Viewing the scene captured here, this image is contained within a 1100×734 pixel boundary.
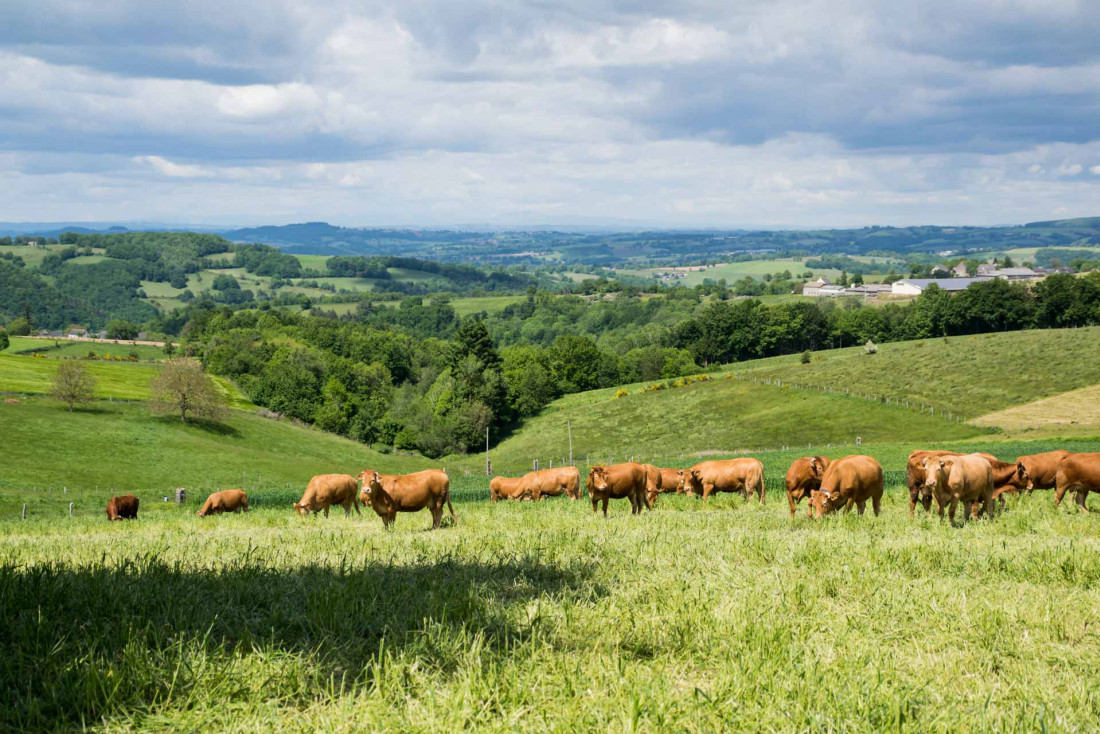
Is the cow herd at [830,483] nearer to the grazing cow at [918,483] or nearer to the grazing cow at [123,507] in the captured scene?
the grazing cow at [918,483]

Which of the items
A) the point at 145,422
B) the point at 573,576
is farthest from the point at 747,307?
the point at 573,576

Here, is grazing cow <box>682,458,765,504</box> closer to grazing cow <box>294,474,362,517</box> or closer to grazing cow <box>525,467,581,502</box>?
grazing cow <box>525,467,581,502</box>

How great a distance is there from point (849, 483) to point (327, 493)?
15705 mm

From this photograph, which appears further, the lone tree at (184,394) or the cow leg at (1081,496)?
the lone tree at (184,394)

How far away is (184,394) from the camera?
8119 centimetres

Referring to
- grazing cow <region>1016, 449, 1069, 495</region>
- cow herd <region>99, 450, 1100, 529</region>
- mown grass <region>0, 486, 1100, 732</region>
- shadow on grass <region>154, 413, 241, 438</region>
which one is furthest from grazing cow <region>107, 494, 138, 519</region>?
shadow on grass <region>154, 413, 241, 438</region>

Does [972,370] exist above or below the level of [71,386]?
below

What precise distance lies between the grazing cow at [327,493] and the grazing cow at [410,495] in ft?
23.6

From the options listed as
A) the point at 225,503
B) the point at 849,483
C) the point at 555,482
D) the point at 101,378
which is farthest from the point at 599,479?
the point at 101,378

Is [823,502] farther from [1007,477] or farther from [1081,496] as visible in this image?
[1081,496]

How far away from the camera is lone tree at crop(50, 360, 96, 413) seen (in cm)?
7731

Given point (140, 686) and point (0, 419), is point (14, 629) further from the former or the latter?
point (0, 419)

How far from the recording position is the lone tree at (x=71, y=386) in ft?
254

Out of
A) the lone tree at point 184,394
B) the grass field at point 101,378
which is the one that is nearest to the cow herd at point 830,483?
the lone tree at point 184,394
